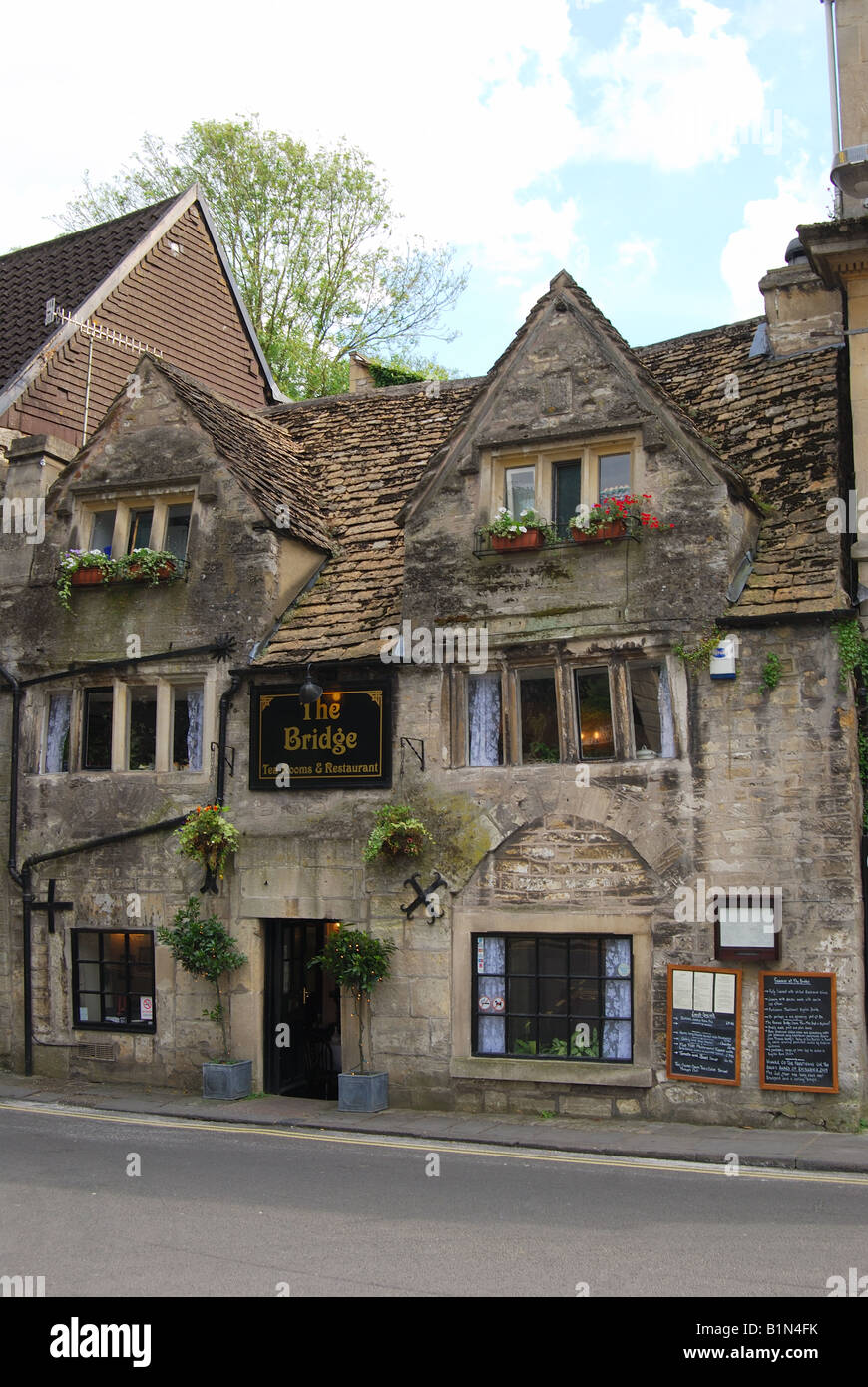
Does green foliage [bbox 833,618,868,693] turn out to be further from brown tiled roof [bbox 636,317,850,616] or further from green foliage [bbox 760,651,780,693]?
green foliage [bbox 760,651,780,693]

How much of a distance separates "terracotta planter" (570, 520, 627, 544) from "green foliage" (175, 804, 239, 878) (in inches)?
217

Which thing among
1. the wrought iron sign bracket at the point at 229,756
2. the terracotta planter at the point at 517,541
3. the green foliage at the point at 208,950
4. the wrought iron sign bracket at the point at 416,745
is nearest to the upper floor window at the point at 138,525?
the wrought iron sign bracket at the point at 229,756

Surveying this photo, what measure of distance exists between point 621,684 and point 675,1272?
7.15m

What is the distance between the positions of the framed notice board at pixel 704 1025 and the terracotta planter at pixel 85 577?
30.1 ft

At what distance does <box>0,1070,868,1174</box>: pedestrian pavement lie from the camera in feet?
38.5

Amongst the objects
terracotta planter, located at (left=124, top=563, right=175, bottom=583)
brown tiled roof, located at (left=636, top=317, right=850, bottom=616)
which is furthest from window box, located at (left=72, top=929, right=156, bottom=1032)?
brown tiled roof, located at (left=636, top=317, right=850, bottom=616)

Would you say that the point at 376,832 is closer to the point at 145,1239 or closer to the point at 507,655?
the point at 507,655

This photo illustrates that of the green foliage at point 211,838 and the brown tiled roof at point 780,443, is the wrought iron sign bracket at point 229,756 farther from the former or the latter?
the brown tiled roof at point 780,443

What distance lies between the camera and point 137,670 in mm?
17062

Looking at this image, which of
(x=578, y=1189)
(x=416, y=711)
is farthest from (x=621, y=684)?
(x=578, y=1189)

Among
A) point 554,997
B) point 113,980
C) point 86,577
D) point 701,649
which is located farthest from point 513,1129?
point 86,577

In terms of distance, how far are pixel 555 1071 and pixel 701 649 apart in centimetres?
484

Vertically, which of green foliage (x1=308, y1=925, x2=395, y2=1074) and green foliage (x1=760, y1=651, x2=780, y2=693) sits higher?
green foliage (x1=760, y1=651, x2=780, y2=693)

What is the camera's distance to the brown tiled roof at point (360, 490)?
16.2 meters
